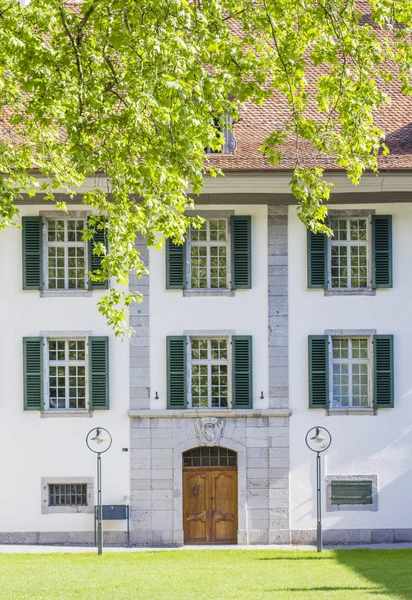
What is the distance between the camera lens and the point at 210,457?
2491cm

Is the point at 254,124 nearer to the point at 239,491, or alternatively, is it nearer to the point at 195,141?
the point at 239,491

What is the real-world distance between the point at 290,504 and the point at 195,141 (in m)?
12.4

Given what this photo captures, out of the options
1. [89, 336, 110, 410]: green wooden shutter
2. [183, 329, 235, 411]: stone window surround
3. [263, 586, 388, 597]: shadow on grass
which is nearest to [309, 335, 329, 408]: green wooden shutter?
[183, 329, 235, 411]: stone window surround

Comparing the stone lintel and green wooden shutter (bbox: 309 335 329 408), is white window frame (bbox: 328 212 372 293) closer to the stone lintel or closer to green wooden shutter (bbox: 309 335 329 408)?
green wooden shutter (bbox: 309 335 329 408)

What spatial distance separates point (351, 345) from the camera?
81.5 ft

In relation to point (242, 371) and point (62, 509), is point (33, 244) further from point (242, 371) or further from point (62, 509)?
point (62, 509)

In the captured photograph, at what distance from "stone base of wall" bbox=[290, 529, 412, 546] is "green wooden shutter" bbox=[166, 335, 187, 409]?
3520 millimetres

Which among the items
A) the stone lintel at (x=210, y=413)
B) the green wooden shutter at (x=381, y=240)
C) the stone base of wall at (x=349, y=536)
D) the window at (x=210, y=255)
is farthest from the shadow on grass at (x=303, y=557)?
the green wooden shutter at (x=381, y=240)

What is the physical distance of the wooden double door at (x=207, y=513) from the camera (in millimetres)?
24781

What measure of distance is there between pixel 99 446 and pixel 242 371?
10.4 feet

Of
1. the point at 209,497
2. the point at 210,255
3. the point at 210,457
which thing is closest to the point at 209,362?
the point at 210,457

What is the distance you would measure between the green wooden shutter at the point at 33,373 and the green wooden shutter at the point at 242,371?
3785 mm

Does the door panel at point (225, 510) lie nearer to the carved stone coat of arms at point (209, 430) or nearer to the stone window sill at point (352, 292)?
the carved stone coat of arms at point (209, 430)

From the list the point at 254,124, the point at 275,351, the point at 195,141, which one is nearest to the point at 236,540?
the point at 275,351
